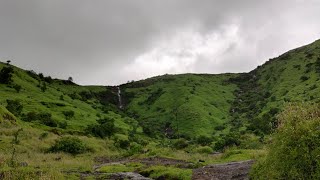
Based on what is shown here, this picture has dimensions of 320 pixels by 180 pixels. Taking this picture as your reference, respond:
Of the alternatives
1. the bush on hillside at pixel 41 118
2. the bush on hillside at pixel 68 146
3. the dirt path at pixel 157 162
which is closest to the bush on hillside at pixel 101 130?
the bush on hillside at pixel 41 118

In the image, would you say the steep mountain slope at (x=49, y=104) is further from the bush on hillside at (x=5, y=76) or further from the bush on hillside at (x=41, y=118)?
the bush on hillside at (x=5, y=76)

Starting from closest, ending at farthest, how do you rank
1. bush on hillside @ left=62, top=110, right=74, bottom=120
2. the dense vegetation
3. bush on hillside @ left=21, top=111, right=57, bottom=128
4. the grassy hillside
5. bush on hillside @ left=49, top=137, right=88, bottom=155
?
the dense vegetation
bush on hillside @ left=49, top=137, right=88, bottom=155
bush on hillside @ left=21, top=111, right=57, bottom=128
bush on hillside @ left=62, top=110, right=74, bottom=120
the grassy hillside

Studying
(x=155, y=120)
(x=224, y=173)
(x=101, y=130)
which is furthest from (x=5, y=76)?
(x=224, y=173)

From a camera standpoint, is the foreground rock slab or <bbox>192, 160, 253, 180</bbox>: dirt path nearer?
<bbox>192, 160, 253, 180</bbox>: dirt path

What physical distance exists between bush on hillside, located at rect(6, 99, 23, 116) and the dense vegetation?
0.27 metres

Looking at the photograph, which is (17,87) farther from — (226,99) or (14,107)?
(226,99)

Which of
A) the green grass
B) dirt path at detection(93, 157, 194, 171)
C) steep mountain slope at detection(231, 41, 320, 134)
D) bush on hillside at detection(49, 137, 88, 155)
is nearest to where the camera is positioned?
the green grass

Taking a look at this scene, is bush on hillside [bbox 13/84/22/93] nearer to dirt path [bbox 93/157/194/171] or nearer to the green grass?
dirt path [bbox 93/157/194/171]

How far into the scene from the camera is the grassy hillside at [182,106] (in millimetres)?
132875

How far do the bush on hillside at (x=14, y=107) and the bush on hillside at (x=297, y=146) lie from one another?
263 feet

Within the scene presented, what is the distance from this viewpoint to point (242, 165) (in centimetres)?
3694

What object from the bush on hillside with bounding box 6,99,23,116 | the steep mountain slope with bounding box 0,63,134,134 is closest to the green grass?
the steep mountain slope with bounding box 0,63,134,134

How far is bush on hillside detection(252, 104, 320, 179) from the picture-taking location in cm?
1988

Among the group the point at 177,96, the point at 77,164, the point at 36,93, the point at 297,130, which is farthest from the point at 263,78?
the point at 297,130
